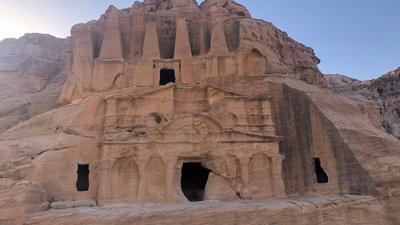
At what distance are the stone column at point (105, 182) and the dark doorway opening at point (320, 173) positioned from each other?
498 inches

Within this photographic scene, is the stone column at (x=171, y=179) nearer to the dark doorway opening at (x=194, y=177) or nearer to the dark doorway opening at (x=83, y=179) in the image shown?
the dark doorway opening at (x=83, y=179)

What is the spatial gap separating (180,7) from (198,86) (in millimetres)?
11087

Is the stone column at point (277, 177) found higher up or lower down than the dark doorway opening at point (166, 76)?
lower down

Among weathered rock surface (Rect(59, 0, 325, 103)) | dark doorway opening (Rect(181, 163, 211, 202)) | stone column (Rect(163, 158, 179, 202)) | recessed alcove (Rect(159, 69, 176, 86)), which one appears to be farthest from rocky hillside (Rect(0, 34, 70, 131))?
stone column (Rect(163, 158, 179, 202))

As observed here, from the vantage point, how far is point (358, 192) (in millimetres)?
20109

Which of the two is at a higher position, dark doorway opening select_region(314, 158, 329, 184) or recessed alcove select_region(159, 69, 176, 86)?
recessed alcove select_region(159, 69, 176, 86)

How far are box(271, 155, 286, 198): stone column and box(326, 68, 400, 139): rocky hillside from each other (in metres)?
19.3

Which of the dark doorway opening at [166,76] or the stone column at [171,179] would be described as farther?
the dark doorway opening at [166,76]

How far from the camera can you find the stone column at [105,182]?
18922 millimetres

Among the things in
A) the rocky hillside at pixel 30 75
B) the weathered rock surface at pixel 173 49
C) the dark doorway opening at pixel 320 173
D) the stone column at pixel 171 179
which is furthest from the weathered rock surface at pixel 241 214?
the rocky hillside at pixel 30 75

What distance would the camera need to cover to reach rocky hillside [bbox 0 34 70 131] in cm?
2853

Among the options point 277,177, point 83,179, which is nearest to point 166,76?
point 83,179

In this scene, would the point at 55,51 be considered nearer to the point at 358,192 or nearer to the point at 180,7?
the point at 180,7

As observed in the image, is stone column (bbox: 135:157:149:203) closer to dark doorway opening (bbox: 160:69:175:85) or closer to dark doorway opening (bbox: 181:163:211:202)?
dark doorway opening (bbox: 181:163:211:202)
